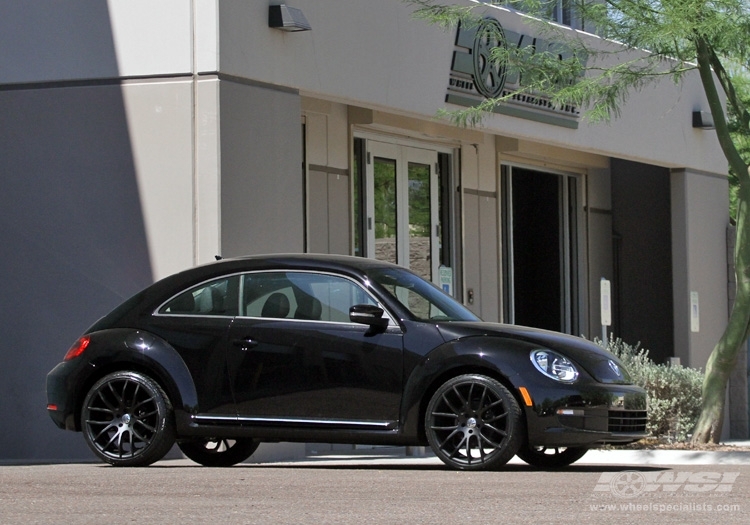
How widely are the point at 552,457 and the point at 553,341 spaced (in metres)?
1.21

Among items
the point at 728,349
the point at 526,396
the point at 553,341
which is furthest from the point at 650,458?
the point at 526,396

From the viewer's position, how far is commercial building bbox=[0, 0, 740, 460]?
14102 millimetres

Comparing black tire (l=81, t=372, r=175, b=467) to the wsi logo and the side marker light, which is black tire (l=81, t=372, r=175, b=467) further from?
the wsi logo

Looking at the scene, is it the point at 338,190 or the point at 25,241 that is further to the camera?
the point at 338,190

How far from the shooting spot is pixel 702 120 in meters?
23.3

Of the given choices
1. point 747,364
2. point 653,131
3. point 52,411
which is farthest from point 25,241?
point 747,364

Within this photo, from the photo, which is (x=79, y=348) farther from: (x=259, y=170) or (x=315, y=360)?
(x=259, y=170)

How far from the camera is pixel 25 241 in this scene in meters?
14.6

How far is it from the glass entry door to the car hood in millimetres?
7795

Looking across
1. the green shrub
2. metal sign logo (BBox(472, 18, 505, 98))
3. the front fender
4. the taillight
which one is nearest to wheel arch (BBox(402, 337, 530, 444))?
the front fender

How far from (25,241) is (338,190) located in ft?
14.4

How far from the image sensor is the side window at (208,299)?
1101cm

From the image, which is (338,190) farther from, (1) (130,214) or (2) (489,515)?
(2) (489,515)

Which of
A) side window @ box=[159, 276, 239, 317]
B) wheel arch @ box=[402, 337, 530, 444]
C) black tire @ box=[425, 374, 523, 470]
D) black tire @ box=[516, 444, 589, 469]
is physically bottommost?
black tire @ box=[516, 444, 589, 469]
